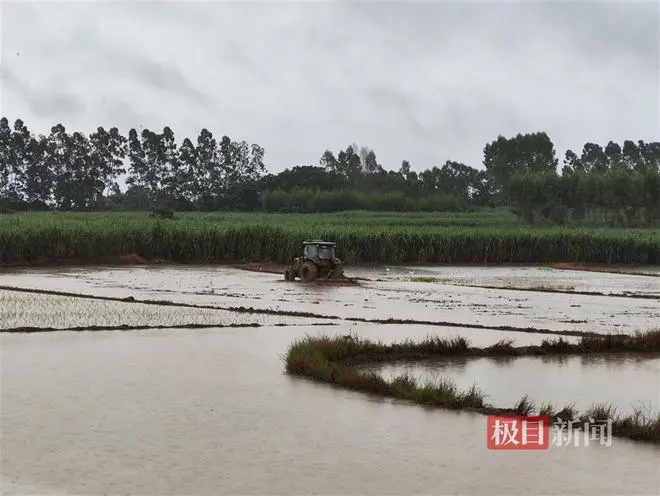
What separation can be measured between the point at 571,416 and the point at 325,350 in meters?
4.13

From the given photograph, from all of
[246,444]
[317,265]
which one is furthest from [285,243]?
[246,444]

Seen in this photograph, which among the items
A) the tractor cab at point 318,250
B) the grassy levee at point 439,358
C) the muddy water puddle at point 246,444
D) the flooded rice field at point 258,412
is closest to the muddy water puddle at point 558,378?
the flooded rice field at point 258,412

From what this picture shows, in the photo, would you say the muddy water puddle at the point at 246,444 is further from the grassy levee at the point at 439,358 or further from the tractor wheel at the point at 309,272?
the tractor wheel at the point at 309,272

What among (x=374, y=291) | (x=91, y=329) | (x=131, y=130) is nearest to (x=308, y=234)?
(x=374, y=291)

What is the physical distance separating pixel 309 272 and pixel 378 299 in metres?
5.49

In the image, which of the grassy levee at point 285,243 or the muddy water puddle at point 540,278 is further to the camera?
the grassy levee at point 285,243

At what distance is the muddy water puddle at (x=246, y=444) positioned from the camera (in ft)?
21.4

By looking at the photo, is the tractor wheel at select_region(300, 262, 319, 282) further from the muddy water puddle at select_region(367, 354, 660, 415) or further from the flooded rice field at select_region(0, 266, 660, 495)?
the muddy water puddle at select_region(367, 354, 660, 415)

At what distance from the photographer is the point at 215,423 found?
8.18 meters

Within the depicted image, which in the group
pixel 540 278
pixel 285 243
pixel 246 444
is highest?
pixel 285 243

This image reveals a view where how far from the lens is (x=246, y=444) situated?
7.50 meters

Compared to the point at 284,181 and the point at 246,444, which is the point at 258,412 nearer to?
the point at 246,444

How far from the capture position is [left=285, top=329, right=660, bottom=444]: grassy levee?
8.59 metres

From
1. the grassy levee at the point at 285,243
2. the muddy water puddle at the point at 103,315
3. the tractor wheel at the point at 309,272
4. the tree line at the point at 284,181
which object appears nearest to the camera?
the muddy water puddle at the point at 103,315
